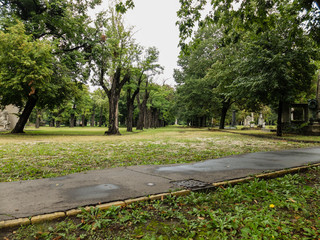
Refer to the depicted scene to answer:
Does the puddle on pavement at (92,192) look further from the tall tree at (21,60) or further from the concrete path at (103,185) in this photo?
the tall tree at (21,60)

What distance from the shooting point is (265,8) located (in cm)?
738

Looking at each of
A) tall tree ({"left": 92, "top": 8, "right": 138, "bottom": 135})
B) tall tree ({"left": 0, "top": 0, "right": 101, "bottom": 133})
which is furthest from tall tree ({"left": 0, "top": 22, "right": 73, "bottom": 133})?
tall tree ({"left": 92, "top": 8, "right": 138, "bottom": 135})

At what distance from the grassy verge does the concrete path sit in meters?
0.39

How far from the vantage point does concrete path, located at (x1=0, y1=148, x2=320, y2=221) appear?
3.22 meters

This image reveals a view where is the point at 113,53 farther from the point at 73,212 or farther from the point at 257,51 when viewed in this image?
the point at 73,212

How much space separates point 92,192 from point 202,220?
1.95 meters

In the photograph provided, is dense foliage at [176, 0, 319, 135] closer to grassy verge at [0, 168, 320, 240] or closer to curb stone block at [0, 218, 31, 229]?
grassy verge at [0, 168, 320, 240]

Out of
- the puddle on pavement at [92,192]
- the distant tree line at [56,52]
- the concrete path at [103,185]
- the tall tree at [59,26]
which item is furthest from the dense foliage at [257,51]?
the tall tree at [59,26]

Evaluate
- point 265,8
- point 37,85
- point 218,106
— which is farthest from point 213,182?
point 218,106

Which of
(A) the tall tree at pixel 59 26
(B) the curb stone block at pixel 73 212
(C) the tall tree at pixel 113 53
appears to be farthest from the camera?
(C) the tall tree at pixel 113 53

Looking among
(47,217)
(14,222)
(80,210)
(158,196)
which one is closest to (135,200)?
(158,196)

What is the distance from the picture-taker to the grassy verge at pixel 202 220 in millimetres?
2617

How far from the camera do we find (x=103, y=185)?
4.23 m

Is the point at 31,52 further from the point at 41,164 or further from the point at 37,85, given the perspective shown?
the point at 41,164
